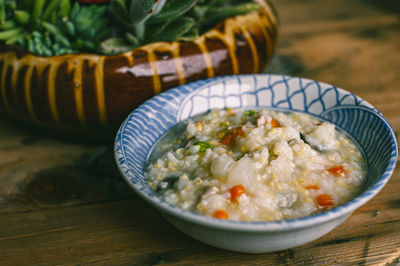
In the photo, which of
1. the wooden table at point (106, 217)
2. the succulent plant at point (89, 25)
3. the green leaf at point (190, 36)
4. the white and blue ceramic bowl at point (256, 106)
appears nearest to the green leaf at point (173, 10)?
the succulent plant at point (89, 25)

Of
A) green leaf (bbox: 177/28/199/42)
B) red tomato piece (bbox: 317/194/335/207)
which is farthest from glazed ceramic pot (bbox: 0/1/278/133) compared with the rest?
red tomato piece (bbox: 317/194/335/207)

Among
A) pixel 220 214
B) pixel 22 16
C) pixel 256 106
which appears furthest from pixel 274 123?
pixel 22 16

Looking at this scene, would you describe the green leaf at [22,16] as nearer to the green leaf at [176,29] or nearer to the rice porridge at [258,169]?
the green leaf at [176,29]

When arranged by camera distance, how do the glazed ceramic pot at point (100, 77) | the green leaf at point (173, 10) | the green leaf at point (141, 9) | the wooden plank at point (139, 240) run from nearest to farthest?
the wooden plank at point (139, 240)
the green leaf at point (141, 9)
the glazed ceramic pot at point (100, 77)
the green leaf at point (173, 10)

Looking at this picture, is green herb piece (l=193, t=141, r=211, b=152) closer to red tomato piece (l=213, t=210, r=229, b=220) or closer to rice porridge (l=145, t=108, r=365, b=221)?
rice porridge (l=145, t=108, r=365, b=221)

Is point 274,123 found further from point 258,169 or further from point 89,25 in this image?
point 89,25

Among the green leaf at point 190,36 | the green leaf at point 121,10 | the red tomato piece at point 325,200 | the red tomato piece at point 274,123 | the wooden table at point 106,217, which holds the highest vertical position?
the green leaf at point 121,10
